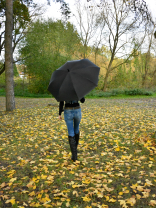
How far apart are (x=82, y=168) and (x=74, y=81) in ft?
5.87

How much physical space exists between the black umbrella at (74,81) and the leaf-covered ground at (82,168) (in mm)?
1500

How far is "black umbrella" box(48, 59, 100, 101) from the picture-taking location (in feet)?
11.6

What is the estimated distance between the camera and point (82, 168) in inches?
154

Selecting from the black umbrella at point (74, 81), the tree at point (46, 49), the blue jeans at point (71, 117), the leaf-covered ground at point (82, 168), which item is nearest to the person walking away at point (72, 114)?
the blue jeans at point (71, 117)

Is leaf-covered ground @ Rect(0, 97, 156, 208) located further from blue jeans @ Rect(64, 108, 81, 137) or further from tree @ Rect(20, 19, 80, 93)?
tree @ Rect(20, 19, 80, 93)

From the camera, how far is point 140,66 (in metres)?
32.0

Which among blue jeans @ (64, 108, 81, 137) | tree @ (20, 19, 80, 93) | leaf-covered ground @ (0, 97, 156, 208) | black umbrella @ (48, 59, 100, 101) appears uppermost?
tree @ (20, 19, 80, 93)

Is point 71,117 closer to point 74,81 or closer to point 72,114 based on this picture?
point 72,114

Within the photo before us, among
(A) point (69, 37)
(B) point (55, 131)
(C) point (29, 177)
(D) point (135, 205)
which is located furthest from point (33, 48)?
(D) point (135, 205)

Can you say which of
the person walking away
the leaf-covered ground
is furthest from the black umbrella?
the leaf-covered ground

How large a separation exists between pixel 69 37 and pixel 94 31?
139 inches

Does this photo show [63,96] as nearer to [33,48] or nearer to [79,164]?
[79,164]

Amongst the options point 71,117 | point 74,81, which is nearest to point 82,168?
point 71,117

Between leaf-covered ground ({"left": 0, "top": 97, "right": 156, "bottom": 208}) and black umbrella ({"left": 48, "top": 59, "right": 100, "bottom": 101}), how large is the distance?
4.92 feet
